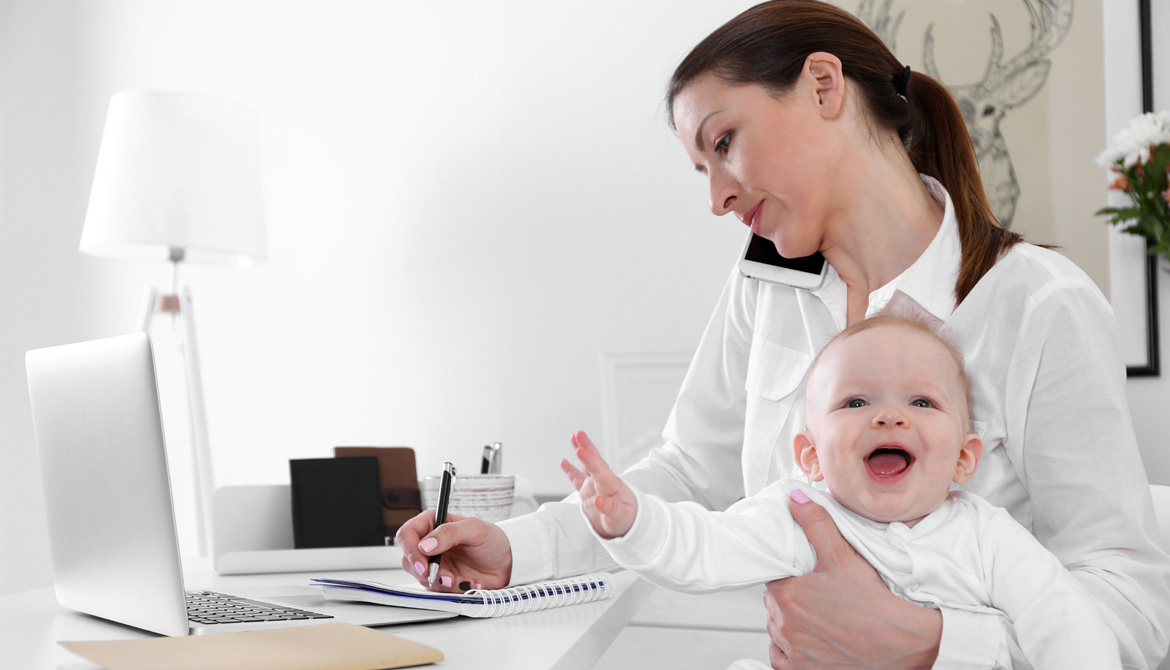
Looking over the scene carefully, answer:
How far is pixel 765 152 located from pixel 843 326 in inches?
10.9

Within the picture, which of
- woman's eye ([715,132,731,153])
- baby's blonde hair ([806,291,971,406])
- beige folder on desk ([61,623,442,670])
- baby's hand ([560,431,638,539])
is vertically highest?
woman's eye ([715,132,731,153])

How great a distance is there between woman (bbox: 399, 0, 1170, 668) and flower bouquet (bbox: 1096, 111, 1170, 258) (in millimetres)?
739

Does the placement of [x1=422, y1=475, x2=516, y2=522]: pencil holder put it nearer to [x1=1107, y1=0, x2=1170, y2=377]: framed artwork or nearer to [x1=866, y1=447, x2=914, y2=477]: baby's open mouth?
[x1=866, y1=447, x2=914, y2=477]: baby's open mouth

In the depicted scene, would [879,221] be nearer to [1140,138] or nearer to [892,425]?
[892,425]

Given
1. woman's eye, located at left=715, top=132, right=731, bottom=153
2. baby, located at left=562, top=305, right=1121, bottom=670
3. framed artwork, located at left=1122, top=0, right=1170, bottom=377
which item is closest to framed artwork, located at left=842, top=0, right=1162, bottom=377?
framed artwork, located at left=1122, top=0, right=1170, bottom=377

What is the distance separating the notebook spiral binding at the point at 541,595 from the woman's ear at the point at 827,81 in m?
0.66

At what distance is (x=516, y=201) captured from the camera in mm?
2191

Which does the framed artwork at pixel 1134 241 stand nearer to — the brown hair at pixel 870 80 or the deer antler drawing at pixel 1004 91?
the deer antler drawing at pixel 1004 91

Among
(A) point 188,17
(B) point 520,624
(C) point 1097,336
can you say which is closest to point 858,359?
(C) point 1097,336

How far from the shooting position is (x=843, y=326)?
122 cm

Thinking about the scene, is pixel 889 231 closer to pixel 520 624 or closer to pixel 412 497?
pixel 520 624

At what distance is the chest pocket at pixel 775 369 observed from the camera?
1.23m

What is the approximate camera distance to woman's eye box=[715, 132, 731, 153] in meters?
1.13

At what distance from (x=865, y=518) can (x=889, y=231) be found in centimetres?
45
